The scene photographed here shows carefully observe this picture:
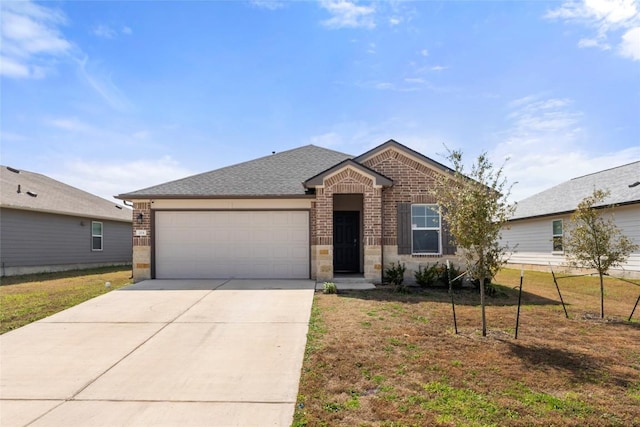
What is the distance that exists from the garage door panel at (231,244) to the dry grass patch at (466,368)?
153 inches

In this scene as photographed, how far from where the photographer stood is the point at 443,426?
3.52 meters

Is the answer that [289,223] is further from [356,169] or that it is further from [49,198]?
[49,198]

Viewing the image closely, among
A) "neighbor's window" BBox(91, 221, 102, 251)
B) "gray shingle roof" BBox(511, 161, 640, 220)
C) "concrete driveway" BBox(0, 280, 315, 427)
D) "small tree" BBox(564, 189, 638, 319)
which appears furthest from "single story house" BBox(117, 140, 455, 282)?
"neighbor's window" BBox(91, 221, 102, 251)

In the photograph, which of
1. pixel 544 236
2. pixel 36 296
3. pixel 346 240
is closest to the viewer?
pixel 36 296

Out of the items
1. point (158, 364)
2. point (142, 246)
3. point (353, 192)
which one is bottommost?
point (158, 364)

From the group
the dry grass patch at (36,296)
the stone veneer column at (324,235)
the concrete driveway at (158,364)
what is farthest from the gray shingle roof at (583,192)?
Result: the dry grass patch at (36,296)

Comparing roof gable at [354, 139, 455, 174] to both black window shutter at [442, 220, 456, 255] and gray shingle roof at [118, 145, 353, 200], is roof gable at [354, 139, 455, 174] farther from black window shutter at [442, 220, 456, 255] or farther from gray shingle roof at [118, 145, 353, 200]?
gray shingle roof at [118, 145, 353, 200]

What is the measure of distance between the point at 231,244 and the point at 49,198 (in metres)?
11.6

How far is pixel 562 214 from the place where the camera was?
1728 cm

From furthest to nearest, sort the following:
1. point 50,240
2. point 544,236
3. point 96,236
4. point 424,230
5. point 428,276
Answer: point 96,236 < point 544,236 < point 50,240 < point 424,230 < point 428,276

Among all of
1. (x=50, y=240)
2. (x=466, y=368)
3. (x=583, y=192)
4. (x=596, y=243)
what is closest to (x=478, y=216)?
(x=466, y=368)

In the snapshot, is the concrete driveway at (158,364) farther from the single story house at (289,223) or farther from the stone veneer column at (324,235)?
the single story house at (289,223)

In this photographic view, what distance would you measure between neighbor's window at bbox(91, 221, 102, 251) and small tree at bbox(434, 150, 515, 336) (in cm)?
1922

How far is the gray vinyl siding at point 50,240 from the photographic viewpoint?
1531cm
